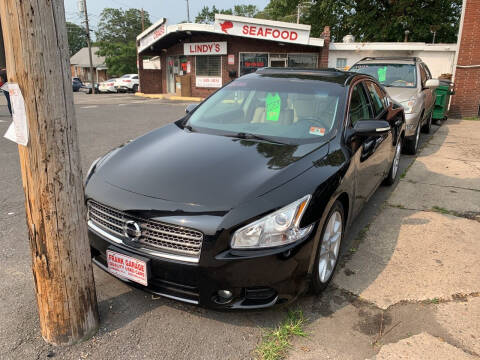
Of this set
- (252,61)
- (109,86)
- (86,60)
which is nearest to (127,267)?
(252,61)

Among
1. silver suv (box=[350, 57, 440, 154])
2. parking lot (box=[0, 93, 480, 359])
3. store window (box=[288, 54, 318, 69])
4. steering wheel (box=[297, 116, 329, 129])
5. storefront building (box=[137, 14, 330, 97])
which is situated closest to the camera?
parking lot (box=[0, 93, 480, 359])

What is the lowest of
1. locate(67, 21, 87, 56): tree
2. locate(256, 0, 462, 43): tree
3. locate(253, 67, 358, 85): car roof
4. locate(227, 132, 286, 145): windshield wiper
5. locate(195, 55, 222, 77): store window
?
locate(227, 132, 286, 145): windshield wiper

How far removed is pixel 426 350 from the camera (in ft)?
7.75

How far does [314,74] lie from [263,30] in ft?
50.3

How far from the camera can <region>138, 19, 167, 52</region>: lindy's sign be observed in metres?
20.9

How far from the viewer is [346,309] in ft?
9.05

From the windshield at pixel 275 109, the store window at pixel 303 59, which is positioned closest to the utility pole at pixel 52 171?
the windshield at pixel 275 109

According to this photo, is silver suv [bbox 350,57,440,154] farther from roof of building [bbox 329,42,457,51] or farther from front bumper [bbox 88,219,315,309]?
roof of building [bbox 329,42,457,51]

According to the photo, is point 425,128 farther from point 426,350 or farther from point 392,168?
point 426,350

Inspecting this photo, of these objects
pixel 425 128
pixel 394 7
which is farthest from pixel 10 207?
pixel 394 7

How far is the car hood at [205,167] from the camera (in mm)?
2441

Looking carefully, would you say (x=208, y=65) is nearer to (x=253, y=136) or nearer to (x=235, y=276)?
(x=253, y=136)

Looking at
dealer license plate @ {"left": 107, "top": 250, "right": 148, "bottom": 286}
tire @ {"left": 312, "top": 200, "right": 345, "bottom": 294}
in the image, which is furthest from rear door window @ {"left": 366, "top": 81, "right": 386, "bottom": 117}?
dealer license plate @ {"left": 107, "top": 250, "right": 148, "bottom": 286}

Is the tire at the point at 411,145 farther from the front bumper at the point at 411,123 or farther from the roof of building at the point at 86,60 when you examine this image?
the roof of building at the point at 86,60
